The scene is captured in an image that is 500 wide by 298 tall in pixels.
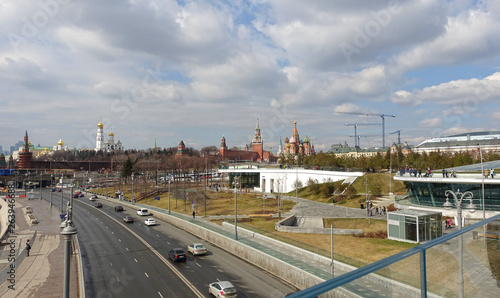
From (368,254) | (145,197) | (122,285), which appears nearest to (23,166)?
(145,197)

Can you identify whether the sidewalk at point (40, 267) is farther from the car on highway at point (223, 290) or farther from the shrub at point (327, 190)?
the shrub at point (327, 190)

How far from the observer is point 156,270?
84.6 feet

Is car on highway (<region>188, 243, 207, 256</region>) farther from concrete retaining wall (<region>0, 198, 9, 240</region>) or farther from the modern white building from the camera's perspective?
the modern white building

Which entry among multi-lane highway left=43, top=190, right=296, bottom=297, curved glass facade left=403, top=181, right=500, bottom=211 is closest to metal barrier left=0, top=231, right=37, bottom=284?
multi-lane highway left=43, top=190, right=296, bottom=297

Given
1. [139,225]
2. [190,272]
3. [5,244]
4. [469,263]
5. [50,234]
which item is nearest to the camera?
[469,263]

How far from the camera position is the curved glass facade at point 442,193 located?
3549cm

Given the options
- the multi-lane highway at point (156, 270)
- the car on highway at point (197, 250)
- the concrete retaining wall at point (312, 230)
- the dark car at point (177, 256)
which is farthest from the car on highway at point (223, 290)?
the concrete retaining wall at point (312, 230)

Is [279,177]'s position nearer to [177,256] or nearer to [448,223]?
[448,223]

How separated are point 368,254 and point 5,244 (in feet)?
130

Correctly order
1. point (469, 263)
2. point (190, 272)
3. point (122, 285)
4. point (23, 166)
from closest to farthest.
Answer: point (469, 263) → point (122, 285) → point (190, 272) → point (23, 166)

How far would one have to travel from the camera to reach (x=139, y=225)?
47.3m

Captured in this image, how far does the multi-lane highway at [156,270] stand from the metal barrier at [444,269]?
53.7ft

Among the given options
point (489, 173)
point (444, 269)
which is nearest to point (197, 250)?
point (444, 269)

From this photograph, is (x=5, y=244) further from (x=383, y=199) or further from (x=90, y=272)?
(x=383, y=199)
